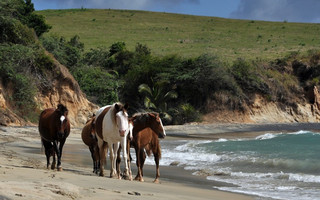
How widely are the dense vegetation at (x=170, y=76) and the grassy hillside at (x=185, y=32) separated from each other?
898 cm

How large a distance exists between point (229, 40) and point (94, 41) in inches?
847

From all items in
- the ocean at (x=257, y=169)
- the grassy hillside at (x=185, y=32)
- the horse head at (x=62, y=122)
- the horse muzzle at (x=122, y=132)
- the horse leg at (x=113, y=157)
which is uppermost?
the grassy hillside at (x=185, y=32)

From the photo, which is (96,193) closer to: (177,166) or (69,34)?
(177,166)

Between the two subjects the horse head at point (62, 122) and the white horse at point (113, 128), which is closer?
the white horse at point (113, 128)

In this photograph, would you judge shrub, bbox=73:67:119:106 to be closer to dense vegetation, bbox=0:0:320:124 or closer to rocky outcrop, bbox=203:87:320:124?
dense vegetation, bbox=0:0:320:124

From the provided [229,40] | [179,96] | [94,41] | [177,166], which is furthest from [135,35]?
[177,166]

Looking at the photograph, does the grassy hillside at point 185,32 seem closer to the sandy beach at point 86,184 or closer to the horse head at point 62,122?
the sandy beach at point 86,184

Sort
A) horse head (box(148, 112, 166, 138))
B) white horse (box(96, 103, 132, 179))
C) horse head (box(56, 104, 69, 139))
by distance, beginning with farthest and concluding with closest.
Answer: horse head (box(56, 104, 69, 139))
horse head (box(148, 112, 166, 138))
white horse (box(96, 103, 132, 179))

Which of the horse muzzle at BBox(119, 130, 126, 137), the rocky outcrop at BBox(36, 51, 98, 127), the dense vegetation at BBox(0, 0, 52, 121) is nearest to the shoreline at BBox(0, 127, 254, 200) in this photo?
the horse muzzle at BBox(119, 130, 126, 137)

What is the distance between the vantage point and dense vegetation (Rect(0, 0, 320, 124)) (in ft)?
133

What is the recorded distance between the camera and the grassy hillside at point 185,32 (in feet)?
236

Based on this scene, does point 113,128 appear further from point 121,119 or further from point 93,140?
point 93,140

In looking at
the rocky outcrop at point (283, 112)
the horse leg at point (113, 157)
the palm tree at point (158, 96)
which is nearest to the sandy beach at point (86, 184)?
the horse leg at point (113, 157)

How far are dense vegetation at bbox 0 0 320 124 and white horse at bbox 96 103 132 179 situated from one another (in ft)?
74.7
